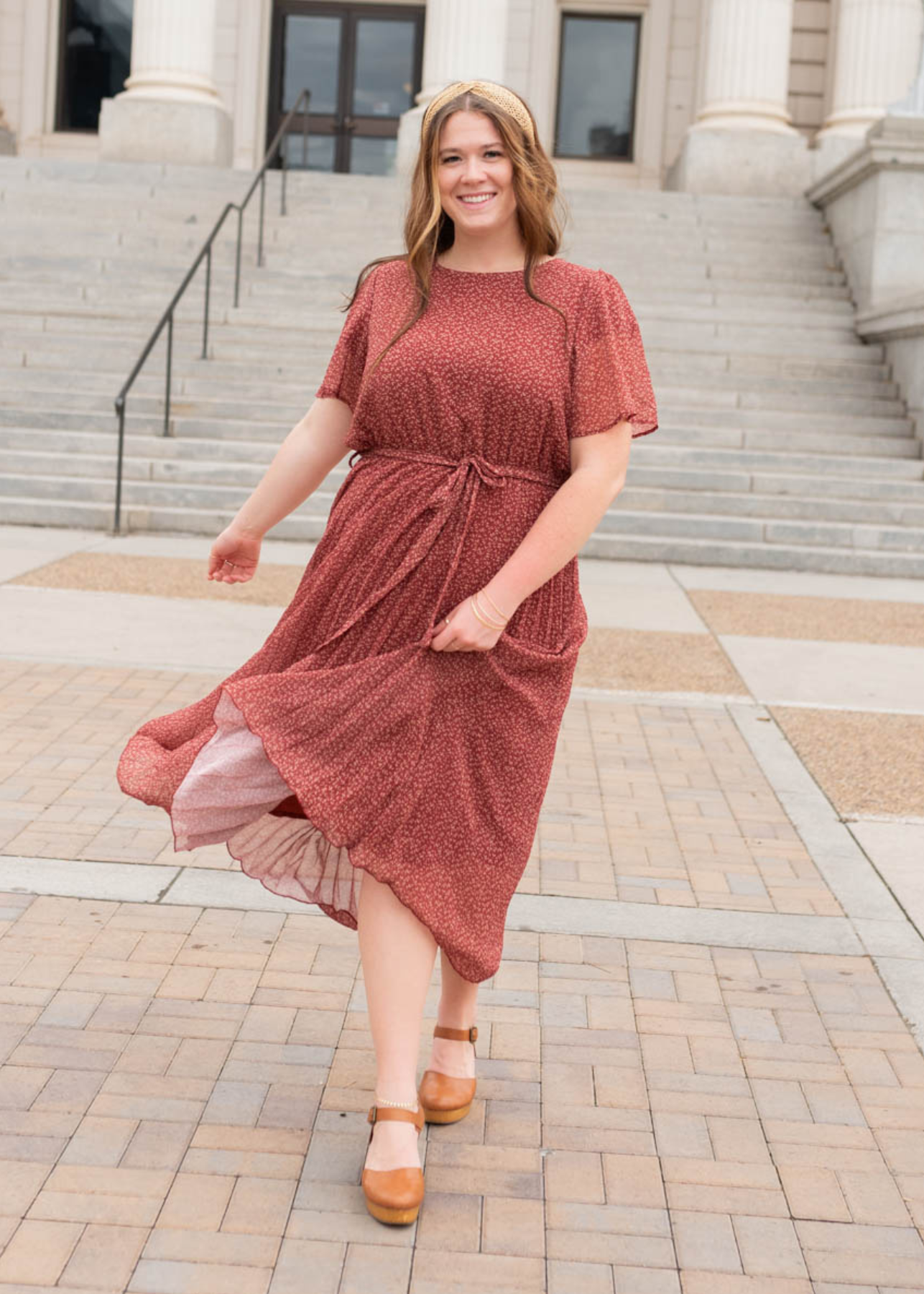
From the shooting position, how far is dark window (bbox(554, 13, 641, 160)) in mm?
22953

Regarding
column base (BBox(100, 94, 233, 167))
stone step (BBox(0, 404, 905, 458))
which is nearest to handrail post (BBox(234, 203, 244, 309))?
stone step (BBox(0, 404, 905, 458))

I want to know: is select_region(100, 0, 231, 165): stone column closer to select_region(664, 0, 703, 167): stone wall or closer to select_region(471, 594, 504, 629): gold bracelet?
select_region(664, 0, 703, 167): stone wall

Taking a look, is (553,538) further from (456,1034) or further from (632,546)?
(632,546)

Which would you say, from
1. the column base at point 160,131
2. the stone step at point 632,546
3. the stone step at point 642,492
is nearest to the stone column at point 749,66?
the column base at point 160,131

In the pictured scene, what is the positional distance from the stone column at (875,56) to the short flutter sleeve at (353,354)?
1741cm

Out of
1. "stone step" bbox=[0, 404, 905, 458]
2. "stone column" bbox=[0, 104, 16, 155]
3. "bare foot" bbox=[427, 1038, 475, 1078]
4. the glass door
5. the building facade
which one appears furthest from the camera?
the glass door

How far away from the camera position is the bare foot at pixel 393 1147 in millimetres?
2729

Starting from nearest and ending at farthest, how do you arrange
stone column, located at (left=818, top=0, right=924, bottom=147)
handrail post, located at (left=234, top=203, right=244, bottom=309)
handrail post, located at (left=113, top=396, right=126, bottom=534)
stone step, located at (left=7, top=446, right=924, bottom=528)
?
handrail post, located at (left=113, top=396, right=126, bottom=534), stone step, located at (left=7, top=446, right=924, bottom=528), handrail post, located at (left=234, top=203, right=244, bottom=309), stone column, located at (left=818, top=0, right=924, bottom=147)

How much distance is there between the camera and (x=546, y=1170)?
9.50ft

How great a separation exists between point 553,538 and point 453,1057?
104cm

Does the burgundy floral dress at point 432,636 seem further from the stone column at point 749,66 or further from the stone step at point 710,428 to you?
the stone column at point 749,66

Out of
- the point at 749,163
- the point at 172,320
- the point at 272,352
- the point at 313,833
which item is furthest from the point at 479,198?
the point at 749,163

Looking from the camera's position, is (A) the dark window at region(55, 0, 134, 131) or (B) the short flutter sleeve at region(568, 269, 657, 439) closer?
(B) the short flutter sleeve at region(568, 269, 657, 439)

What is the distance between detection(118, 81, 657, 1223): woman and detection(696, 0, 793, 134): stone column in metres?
16.8
